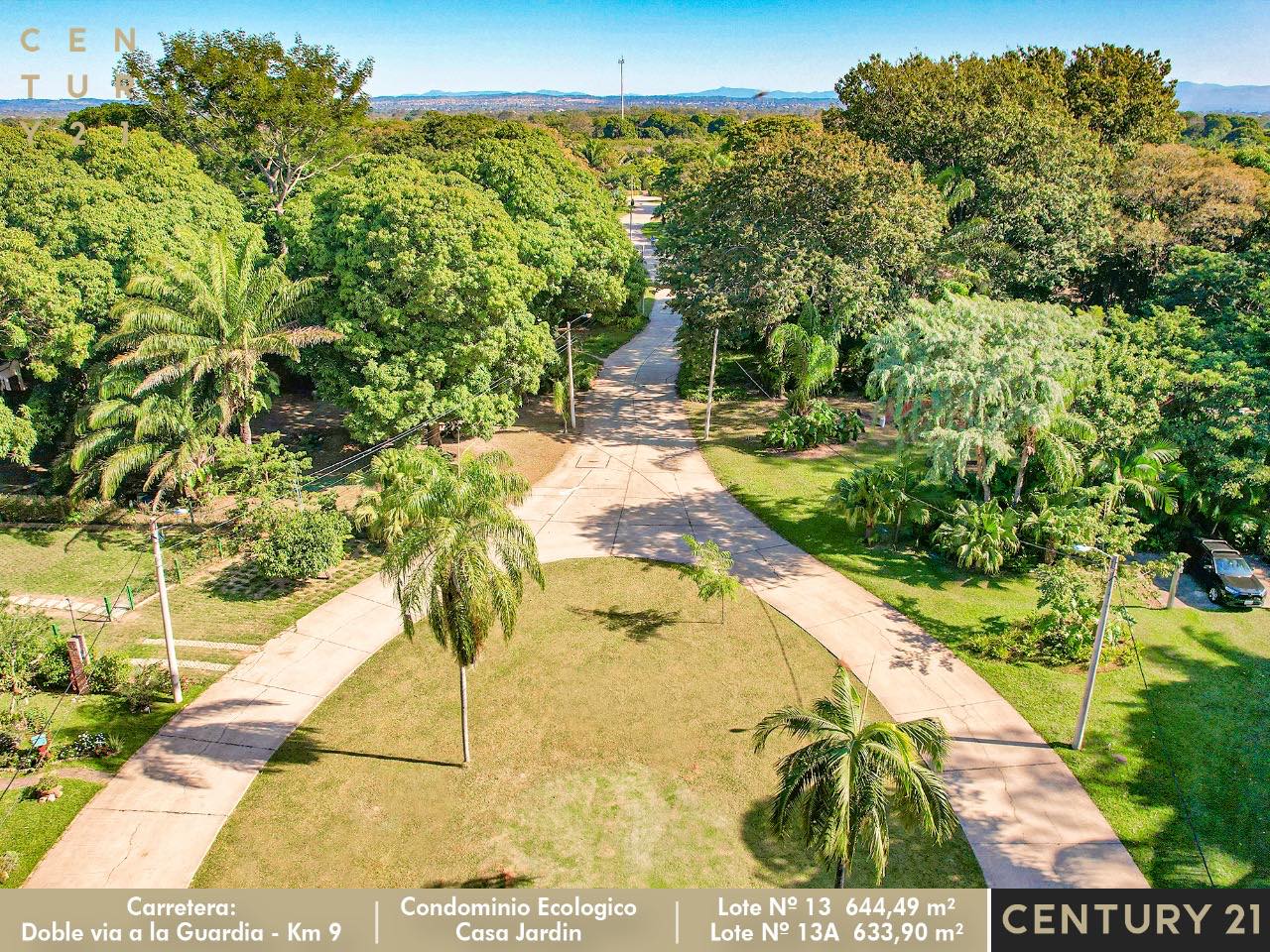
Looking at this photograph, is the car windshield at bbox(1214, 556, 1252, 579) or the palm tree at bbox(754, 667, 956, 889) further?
the car windshield at bbox(1214, 556, 1252, 579)

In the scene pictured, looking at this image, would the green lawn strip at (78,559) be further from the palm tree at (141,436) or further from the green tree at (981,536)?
the green tree at (981,536)

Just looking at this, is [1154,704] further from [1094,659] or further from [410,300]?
[410,300]

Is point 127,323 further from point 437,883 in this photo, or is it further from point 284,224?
point 437,883

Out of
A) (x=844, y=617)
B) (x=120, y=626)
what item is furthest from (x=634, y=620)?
(x=120, y=626)

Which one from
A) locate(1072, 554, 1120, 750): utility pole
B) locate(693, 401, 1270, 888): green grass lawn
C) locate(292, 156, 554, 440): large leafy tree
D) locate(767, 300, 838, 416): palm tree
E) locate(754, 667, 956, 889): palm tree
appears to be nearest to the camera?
locate(754, 667, 956, 889): palm tree

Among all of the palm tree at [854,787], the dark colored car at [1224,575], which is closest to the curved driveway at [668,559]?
the palm tree at [854,787]

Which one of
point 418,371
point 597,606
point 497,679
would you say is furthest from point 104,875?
point 418,371

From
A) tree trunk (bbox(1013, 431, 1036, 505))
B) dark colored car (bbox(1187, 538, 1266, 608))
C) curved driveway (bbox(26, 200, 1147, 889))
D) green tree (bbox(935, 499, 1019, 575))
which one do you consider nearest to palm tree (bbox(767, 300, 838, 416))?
curved driveway (bbox(26, 200, 1147, 889))

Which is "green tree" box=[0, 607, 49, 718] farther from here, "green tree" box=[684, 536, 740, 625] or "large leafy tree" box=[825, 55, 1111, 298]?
"large leafy tree" box=[825, 55, 1111, 298]
